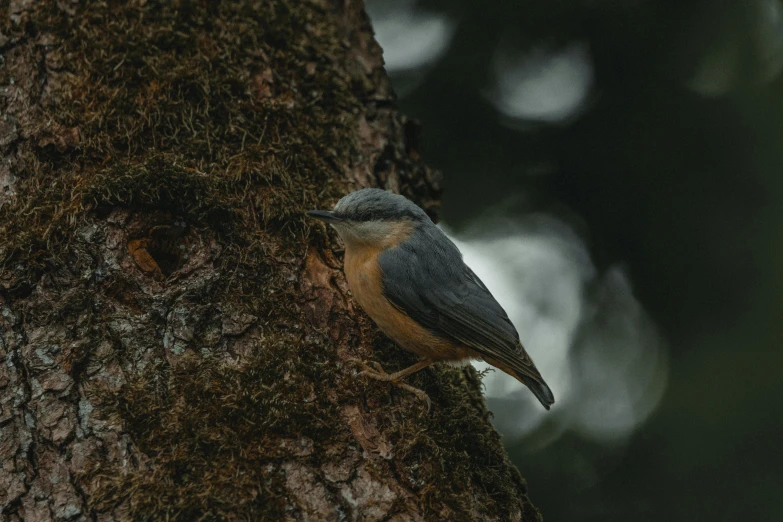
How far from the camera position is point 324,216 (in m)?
2.55

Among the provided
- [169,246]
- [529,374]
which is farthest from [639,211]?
[169,246]

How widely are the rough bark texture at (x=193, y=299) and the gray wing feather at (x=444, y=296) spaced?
0.17 metres

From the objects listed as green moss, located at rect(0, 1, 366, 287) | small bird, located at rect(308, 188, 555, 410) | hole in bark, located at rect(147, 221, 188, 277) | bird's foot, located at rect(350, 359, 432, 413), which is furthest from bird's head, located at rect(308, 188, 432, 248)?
bird's foot, located at rect(350, 359, 432, 413)

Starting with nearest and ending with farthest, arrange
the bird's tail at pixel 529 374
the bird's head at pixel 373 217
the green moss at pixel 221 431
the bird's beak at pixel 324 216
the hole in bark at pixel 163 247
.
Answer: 1. the green moss at pixel 221 431
2. the hole in bark at pixel 163 247
3. the bird's beak at pixel 324 216
4. the bird's head at pixel 373 217
5. the bird's tail at pixel 529 374

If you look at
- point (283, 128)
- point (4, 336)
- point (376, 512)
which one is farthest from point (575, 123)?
point (4, 336)

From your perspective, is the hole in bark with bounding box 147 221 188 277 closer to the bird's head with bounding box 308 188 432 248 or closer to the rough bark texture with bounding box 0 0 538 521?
the rough bark texture with bounding box 0 0 538 521

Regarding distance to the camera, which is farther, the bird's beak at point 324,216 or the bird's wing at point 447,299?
the bird's wing at point 447,299

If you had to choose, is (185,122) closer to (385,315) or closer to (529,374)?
(385,315)

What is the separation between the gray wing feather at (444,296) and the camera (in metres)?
2.79

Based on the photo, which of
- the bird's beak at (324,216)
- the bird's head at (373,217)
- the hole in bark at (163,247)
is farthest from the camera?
the bird's head at (373,217)

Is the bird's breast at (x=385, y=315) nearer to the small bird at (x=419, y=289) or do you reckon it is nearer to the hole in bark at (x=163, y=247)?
the small bird at (x=419, y=289)

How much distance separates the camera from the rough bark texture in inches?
75.7

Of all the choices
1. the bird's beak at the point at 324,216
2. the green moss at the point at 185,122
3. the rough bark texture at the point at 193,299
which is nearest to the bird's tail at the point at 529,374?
the rough bark texture at the point at 193,299

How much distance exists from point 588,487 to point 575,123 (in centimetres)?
181
